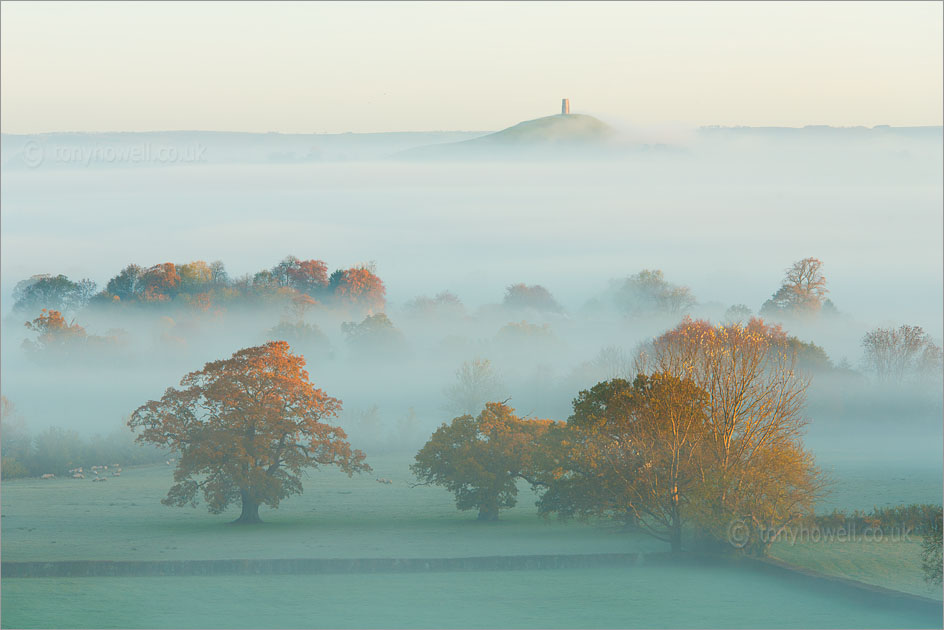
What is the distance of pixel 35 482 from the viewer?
73438mm

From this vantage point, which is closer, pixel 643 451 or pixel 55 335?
pixel 643 451

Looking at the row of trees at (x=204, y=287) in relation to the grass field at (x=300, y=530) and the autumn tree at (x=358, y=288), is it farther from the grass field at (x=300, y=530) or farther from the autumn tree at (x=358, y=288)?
the grass field at (x=300, y=530)

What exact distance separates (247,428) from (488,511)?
10104 mm

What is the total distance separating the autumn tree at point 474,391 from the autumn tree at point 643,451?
6611cm

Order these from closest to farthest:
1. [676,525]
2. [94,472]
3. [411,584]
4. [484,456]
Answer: [411,584], [676,525], [484,456], [94,472]

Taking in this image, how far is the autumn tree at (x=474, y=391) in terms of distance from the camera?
350ft

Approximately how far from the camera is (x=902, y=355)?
104 metres

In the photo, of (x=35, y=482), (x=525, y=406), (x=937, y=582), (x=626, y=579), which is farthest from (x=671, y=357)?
(x=525, y=406)

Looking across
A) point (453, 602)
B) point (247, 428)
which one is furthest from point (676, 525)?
point (247, 428)

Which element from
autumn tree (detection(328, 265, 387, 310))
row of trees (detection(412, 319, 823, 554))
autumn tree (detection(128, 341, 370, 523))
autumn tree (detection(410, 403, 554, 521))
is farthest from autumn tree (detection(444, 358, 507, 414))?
row of trees (detection(412, 319, 823, 554))

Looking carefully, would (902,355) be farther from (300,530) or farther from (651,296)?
(300,530)

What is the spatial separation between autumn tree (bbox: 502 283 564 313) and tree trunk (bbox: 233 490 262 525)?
104m

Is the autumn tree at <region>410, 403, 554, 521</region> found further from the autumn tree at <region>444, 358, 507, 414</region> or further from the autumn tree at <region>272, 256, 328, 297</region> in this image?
the autumn tree at <region>272, 256, 328, 297</region>

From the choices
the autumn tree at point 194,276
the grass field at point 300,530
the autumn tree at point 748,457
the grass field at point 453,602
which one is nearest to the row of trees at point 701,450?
the autumn tree at point 748,457
